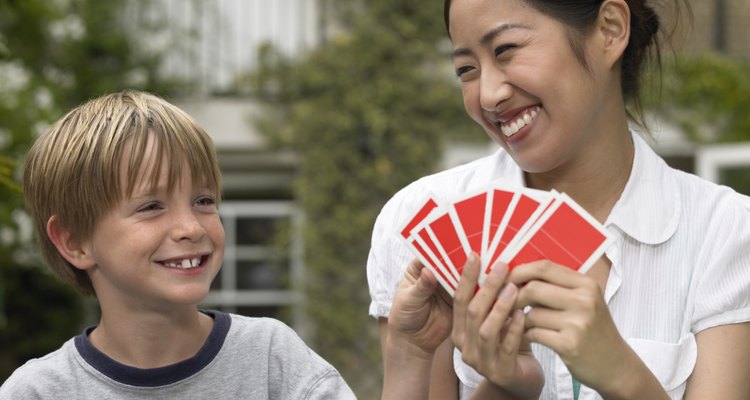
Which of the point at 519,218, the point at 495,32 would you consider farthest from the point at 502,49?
the point at 519,218

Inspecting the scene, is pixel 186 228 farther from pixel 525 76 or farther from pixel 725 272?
pixel 725 272

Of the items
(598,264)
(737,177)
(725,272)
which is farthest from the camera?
(737,177)

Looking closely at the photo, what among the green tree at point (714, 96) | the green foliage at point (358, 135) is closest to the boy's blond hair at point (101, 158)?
the green foliage at point (358, 135)

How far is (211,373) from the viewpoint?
7.14ft

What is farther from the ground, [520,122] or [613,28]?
[613,28]

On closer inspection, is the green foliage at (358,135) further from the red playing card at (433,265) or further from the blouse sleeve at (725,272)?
the red playing card at (433,265)

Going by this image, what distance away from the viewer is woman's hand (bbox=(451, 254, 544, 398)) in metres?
1.79

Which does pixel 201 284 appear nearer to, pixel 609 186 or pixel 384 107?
pixel 609 186

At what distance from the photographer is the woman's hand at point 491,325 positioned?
179cm

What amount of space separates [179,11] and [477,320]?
741 cm

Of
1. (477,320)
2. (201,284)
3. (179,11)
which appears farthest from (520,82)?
(179,11)

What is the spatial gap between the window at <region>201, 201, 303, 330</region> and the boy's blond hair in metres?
6.42

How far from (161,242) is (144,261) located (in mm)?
51

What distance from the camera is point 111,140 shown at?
6.98 ft
